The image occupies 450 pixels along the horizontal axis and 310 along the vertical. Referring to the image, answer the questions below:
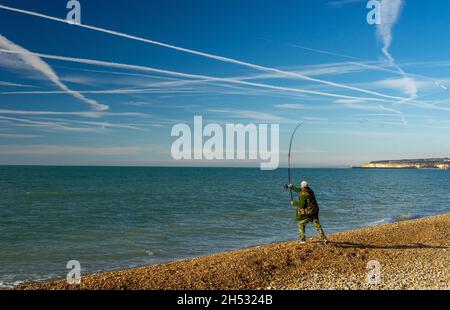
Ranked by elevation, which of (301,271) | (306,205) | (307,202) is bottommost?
(301,271)

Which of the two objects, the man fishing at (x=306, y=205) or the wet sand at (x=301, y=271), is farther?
the man fishing at (x=306, y=205)

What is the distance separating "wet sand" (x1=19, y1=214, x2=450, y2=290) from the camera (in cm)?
1178

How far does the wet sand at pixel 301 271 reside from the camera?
38.7 feet

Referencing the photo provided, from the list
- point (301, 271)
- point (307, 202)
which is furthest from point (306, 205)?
point (301, 271)

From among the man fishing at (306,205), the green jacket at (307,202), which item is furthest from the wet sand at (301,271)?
the green jacket at (307,202)

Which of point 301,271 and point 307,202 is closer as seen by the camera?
point 301,271

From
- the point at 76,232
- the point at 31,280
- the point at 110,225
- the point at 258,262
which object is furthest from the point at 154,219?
the point at 258,262

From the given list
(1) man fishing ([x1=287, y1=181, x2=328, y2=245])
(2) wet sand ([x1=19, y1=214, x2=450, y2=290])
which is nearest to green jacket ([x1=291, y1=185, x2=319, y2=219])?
(1) man fishing ([x1=287, y1=181, x2=328, y2=245])

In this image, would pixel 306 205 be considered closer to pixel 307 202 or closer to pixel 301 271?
pixel 307 202

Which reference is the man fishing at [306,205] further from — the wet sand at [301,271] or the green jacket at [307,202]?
A: the wet sand at [301,271]

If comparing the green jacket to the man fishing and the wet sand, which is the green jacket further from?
the wet sand

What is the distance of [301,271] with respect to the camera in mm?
13070

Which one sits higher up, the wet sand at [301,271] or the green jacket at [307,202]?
the green jacket at [307,202]
